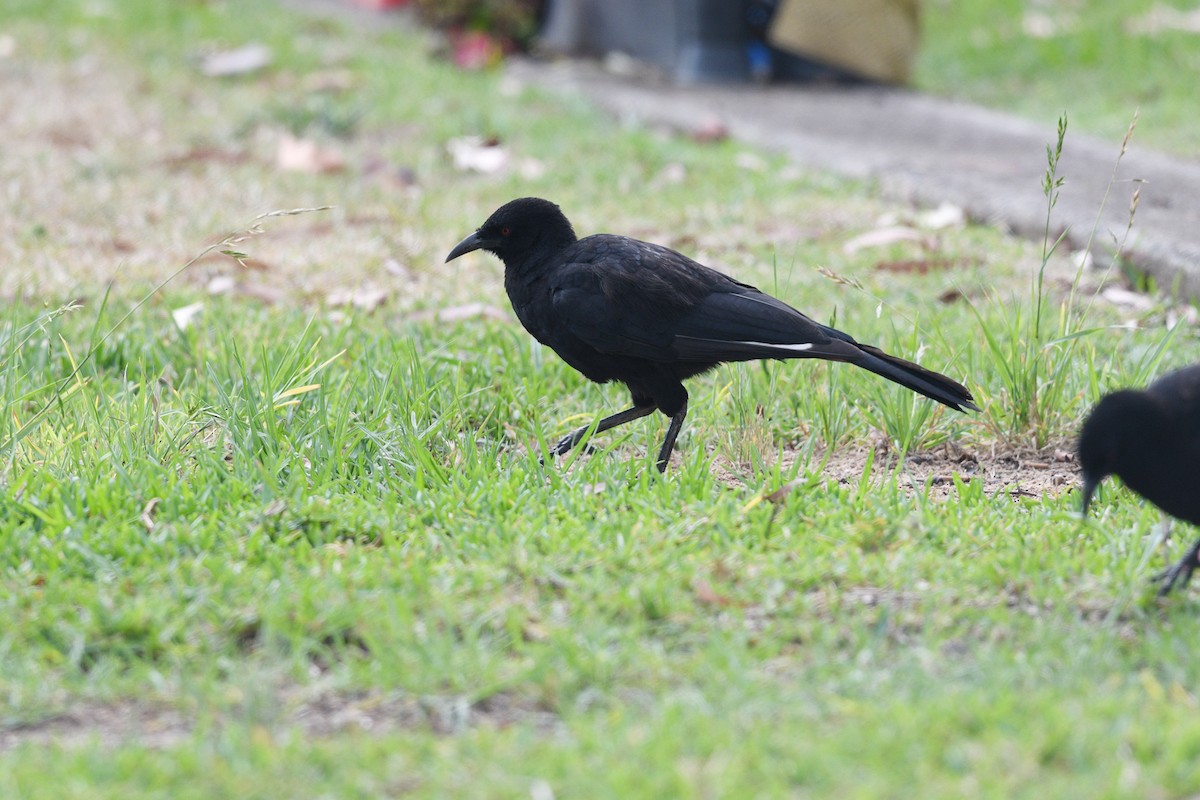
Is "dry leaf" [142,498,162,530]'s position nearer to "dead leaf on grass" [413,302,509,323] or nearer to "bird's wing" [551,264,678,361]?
"bird's wing" [551,264,678,361]

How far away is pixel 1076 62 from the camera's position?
9.51 metres

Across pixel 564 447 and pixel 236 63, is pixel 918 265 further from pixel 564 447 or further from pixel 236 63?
pixel 236 63

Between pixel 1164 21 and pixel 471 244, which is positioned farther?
pixel 1164 21

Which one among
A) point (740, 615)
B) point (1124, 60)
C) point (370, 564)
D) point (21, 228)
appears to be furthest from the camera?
point (1124, 60)

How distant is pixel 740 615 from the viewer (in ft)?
8.43

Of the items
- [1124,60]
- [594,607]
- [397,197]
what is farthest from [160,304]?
[1124,60]

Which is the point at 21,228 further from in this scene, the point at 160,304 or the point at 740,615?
the point at 740,615

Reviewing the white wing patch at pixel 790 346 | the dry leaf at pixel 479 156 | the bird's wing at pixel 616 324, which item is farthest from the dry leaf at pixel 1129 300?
the dry leaf at pixel 479 156

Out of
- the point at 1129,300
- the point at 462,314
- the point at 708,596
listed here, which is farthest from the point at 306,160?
the point at 708,596

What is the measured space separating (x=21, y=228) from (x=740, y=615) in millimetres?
4370

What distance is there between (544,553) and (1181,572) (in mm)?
1283

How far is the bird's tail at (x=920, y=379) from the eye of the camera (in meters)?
3.21

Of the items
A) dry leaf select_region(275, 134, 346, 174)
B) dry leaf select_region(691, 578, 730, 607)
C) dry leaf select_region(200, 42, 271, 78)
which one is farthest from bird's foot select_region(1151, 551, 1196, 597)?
dry leaf select_region(200, 42, 271, 78)

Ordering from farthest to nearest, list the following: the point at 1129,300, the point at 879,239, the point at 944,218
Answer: the point at 944,218, the point at 879,239, the point at 1129,300
